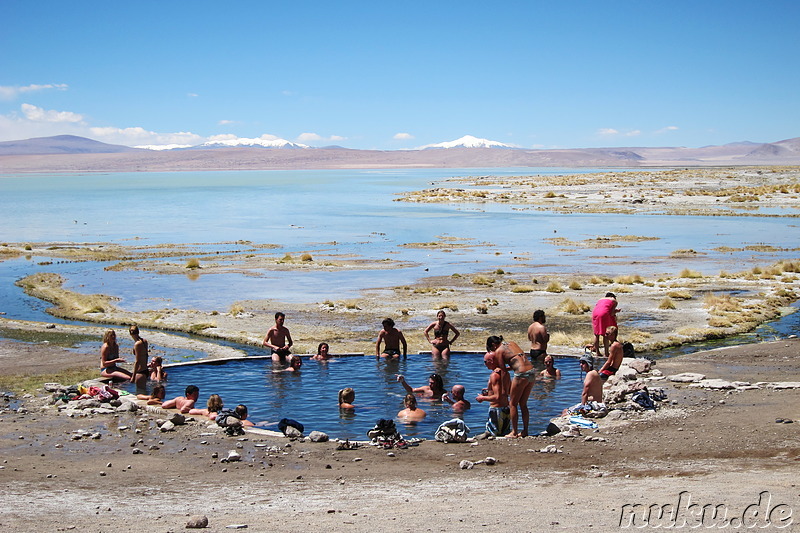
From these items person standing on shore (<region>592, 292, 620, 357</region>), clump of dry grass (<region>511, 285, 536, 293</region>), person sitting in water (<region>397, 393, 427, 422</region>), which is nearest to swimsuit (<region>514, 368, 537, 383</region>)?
person sitting in water (<region>397, 393, 427, 422</region>)

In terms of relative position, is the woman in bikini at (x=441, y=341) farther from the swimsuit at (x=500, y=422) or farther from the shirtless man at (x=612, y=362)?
the swimsuit at (x=500, y=422)

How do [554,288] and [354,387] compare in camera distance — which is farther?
[554,288]

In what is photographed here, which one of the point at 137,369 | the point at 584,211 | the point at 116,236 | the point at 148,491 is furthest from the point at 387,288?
the point at 584,211

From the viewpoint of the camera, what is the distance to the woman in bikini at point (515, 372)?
12320 millimetres

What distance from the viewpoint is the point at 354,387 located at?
1703cm

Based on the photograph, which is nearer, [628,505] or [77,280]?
[628,505]

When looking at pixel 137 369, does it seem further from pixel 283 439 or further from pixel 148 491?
pixel 148 491

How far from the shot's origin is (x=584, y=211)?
77.0 metres

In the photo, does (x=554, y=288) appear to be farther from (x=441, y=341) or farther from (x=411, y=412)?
(x=411, y=412)

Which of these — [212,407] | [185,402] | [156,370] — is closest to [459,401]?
[212,407]

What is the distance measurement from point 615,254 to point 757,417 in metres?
31.2

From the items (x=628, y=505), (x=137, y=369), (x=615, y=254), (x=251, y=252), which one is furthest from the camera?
(x=251, y=252)

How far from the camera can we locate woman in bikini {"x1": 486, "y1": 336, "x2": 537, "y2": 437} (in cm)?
1232

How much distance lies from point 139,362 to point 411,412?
599 cm
